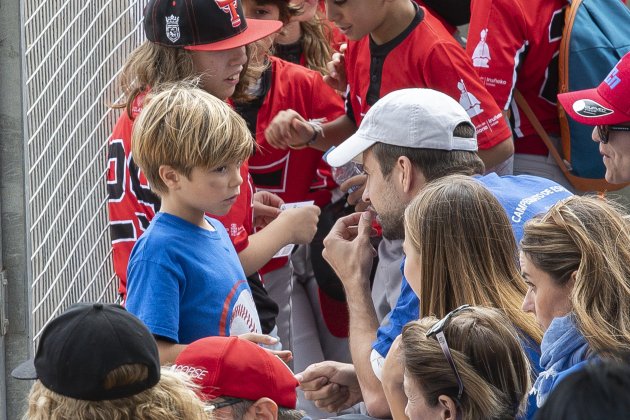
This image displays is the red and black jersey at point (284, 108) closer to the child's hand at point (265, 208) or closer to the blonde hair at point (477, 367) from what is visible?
the child's hand at point (265, 208)

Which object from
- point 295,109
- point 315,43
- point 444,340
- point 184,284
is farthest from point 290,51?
point 444,340

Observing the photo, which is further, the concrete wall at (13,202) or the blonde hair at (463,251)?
the concrete wall at (13,202)

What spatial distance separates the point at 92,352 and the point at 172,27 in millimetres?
1900

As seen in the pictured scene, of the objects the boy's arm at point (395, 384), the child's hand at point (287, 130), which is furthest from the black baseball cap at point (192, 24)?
the boy's arm at point (395, 384)

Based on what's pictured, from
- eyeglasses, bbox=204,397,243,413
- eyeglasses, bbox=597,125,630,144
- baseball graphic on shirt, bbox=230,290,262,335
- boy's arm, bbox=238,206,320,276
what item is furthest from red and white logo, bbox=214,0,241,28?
eyeglasses, bbox=204,397,243,413

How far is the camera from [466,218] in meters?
2.90

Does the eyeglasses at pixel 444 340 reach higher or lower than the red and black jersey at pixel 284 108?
higher

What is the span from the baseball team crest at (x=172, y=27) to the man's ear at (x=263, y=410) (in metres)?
1.66

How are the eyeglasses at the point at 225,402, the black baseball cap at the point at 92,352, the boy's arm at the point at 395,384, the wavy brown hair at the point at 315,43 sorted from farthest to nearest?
the wavy brown hair at the point at 315,43 → the boy's arm at the point at 395,384 → the eyeglasses at the point at 225,402 → the black baseball cap at the point at 92,352

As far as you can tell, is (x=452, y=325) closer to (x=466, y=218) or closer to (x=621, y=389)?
(x=466, y=218)

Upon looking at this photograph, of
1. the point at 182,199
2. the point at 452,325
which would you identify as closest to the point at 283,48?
the point at 182,199

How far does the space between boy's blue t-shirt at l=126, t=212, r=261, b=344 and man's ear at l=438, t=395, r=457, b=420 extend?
0.92 m

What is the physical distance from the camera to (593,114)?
368 centimetres

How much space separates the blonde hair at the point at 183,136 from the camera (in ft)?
10.6
